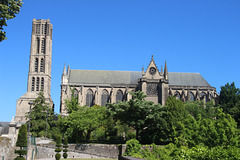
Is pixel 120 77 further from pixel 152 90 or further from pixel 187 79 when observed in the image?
pixel 187 79

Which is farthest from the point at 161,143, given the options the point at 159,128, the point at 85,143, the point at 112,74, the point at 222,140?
the point at 112,74

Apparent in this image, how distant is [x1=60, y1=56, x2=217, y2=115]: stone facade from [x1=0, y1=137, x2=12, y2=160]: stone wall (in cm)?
4200

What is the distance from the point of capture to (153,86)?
73.9m

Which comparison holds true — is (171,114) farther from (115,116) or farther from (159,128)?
(115,116)

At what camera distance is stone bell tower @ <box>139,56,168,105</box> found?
238 feet

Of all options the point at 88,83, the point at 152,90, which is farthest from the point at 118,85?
the point at 152,90

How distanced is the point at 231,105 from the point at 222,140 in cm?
4720

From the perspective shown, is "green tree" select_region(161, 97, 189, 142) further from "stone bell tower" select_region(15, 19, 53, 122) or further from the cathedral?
"stone bell tower" select_region(15, 19, 53, 122)

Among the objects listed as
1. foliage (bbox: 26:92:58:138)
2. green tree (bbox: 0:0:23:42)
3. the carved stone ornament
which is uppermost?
the carved stone ornament

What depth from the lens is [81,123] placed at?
45844 millimetres

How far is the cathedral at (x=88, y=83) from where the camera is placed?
79.6 m

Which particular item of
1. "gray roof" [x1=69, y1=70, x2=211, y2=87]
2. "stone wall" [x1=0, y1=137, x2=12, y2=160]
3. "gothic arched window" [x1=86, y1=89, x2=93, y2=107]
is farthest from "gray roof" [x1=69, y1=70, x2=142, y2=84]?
"stone wall" [x1=0, y1=137, x2=12, y2=160]

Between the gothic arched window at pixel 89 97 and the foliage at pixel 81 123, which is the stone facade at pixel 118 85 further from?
the foliage at pixel 81 123

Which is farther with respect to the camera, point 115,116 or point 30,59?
point 30,59
